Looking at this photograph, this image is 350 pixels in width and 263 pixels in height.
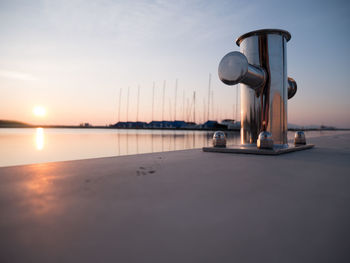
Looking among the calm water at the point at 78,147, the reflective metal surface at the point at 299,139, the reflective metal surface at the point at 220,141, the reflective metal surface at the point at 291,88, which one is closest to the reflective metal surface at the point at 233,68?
the reflective metal surface at the point at 220,141

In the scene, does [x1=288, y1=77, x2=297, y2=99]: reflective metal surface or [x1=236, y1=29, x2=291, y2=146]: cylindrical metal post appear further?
[x1=288, y1=77, x2=297, y2=99]: reflective metal surface

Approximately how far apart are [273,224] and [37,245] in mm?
939

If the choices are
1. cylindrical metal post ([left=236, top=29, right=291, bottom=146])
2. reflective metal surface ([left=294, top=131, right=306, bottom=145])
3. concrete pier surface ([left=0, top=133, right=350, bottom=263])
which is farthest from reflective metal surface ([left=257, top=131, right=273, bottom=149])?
reflective metal surface ([left=294, top=131, right=306, bottom=145])

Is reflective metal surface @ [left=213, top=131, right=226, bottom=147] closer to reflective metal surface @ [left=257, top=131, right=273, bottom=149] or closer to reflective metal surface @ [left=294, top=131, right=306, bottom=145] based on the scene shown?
reflective metal surface @ [left=257, top=131, right=273, bottom=149]

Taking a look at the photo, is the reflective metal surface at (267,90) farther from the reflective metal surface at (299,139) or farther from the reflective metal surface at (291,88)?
the reflective metal surface at (299,139)

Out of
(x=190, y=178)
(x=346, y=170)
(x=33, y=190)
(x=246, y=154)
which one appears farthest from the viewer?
(x=246, y=154)

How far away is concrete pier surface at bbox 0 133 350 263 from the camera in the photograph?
29.4 inches

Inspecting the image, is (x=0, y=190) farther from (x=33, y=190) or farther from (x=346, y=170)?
(x=346, y=170)

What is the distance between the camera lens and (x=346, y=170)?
6.62 ft

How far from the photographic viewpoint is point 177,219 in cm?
98

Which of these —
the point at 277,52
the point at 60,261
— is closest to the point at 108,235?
the point at 60,261

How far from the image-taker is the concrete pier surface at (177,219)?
0.75 m

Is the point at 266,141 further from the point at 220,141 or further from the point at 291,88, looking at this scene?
the point at 291,88

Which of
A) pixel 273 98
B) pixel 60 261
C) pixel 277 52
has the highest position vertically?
pixel 277 52
